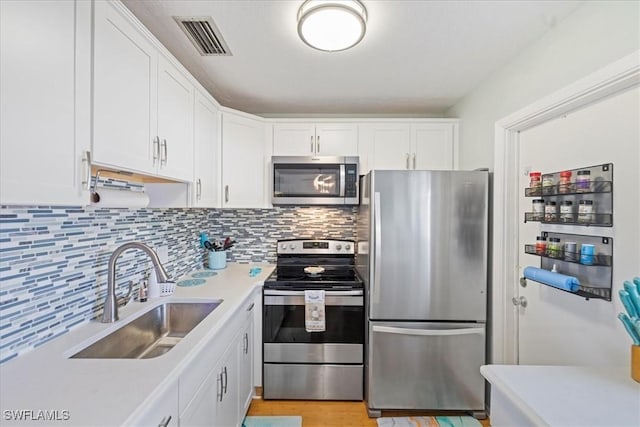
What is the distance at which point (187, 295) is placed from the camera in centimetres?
183

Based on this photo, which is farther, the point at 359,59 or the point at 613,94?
the point at 359,59

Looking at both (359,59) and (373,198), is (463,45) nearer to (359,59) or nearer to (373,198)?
(359,59)

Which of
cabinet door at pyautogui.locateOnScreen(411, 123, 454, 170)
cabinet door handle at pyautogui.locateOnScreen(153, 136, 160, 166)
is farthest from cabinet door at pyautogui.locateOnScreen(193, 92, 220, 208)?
cabinet door at pyautogui.locateOnScreen(411, 123, 454, 170)

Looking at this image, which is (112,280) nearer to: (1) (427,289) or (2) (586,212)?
(1) (427,289)

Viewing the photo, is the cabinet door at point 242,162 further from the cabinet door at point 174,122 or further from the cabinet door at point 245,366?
the cabinet door at point 245,366

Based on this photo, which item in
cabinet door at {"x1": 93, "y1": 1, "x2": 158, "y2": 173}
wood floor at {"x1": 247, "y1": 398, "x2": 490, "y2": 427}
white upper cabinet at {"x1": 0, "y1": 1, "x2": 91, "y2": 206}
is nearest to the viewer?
white upper cabinet at {"x1": 0, "y1": 1, "x2": 91, "y2": 206}

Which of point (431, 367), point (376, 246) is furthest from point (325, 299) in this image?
point (431, 367)

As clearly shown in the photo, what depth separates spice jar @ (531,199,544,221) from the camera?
1.62m

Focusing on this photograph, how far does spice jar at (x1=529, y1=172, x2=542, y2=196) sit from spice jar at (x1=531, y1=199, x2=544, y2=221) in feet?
0.16

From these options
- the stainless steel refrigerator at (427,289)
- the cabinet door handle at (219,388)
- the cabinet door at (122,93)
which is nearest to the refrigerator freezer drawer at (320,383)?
the stainless steel refrigerator at (427,289)

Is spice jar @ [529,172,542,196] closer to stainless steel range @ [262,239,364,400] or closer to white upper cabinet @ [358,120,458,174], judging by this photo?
white upper cabinet @ [358,120,458,174]

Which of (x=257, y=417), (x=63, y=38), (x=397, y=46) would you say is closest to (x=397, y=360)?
(x=257, y=417)

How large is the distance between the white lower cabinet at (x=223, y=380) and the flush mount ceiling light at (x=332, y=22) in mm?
1534

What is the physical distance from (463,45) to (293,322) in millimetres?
2129
